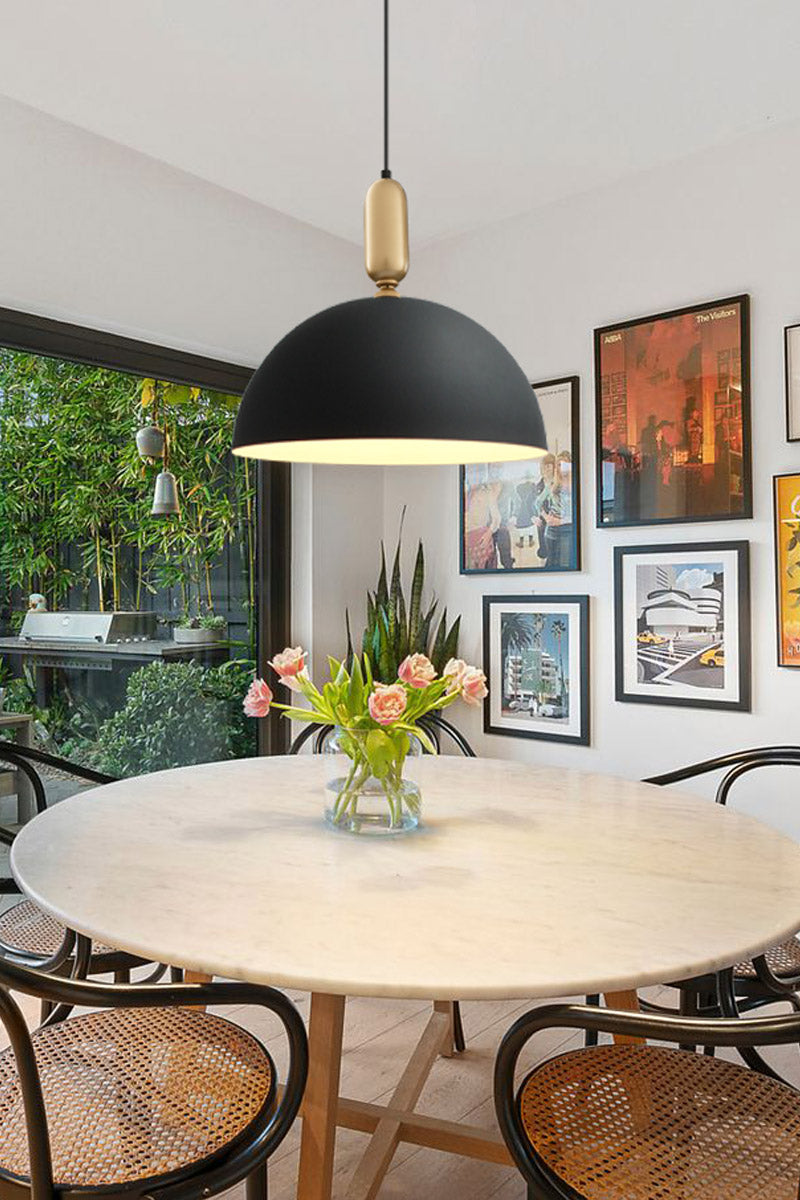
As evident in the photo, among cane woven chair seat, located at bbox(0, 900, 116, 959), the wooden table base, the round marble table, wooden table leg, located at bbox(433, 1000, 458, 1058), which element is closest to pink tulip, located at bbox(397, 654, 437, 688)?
the round marble table

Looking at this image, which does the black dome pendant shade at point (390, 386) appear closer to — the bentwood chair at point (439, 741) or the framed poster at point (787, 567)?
the bentwood chair at point (439, 741)

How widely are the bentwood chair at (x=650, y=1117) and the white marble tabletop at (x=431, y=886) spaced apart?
94mm

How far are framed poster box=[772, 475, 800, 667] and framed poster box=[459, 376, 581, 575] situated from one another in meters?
0.72

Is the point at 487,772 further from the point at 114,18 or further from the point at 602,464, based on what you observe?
the point at 114,18

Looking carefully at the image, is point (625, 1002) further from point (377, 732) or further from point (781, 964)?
point (377, 732)

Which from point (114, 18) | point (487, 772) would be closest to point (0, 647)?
point (487, 772)

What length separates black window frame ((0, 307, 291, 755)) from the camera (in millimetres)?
2877

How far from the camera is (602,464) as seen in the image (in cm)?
322

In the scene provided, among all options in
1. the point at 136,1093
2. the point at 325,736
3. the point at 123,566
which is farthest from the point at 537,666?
the point at 136,1093

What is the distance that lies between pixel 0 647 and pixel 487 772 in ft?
A: 5.27

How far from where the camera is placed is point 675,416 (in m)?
3.01

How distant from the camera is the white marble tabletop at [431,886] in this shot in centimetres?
114

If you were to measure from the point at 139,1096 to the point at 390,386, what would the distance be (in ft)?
3.67

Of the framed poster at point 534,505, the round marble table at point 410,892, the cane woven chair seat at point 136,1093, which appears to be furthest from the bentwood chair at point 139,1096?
the framed poster at point 534,505
